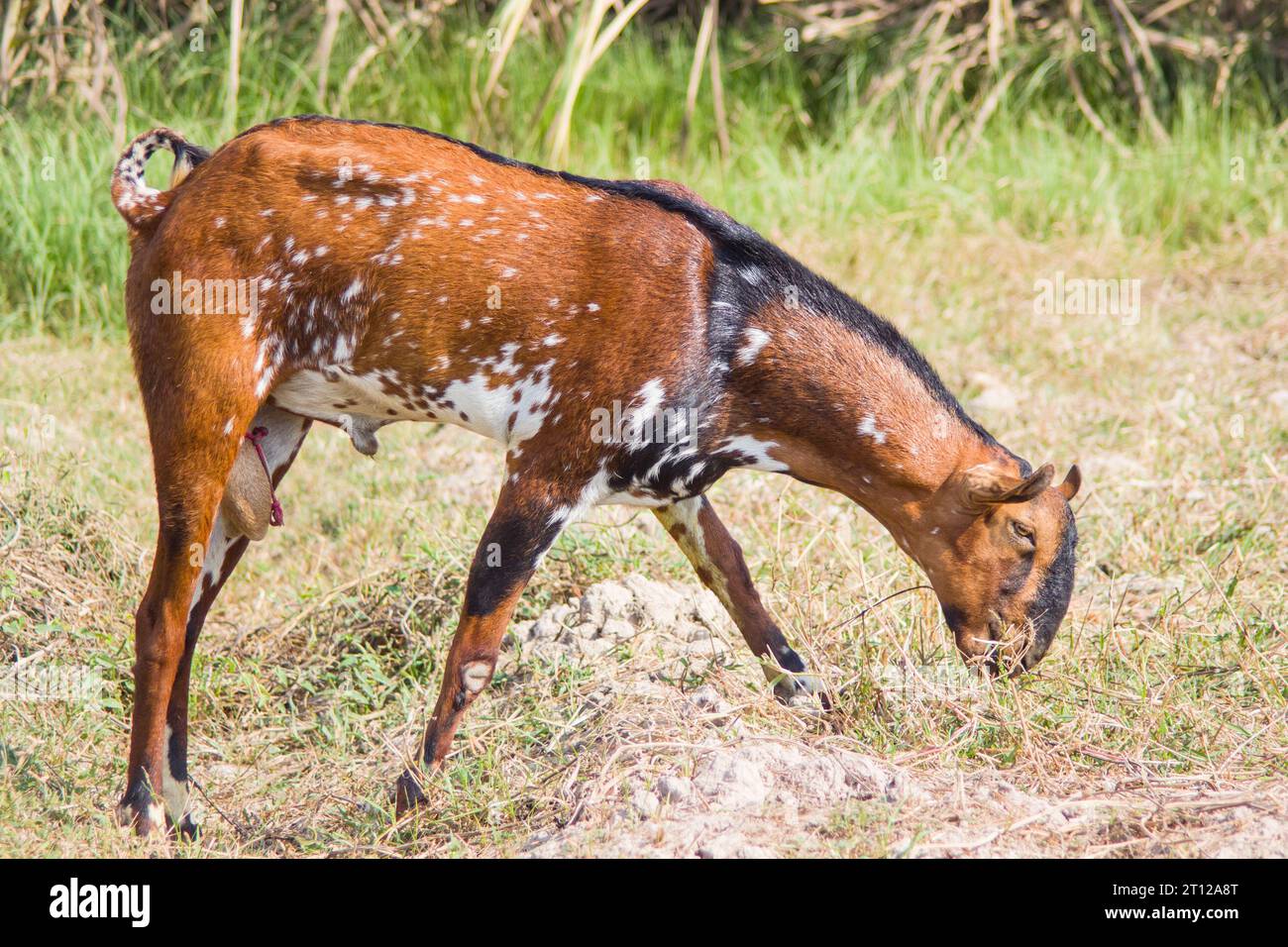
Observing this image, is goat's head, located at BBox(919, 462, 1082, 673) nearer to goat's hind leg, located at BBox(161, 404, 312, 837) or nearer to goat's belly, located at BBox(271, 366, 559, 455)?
goat's belly, located at BBox(271, 366, 559, 455)

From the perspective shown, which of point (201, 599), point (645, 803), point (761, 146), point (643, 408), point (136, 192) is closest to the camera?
point (645, 803)

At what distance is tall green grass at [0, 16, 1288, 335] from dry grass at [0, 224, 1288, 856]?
1.37 metres

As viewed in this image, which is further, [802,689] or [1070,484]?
[802,689]

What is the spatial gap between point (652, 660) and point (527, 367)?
108 centimetres

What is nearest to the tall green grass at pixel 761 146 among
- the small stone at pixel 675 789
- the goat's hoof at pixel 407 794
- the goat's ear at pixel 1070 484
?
the goat's ear at pixel 1070 484

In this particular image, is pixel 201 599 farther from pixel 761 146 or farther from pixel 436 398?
pixel 761 146

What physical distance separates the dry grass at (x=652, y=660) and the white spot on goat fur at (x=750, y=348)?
94cm

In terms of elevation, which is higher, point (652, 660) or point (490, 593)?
point (490, 593)

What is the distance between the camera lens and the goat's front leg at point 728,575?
14.9ft

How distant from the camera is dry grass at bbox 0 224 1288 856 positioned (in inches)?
151

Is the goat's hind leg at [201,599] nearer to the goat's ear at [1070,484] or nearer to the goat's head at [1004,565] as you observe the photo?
the goat's head at [1004,565]

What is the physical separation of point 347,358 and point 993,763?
6.58ft

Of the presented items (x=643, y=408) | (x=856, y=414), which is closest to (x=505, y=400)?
(x=643, y=408)

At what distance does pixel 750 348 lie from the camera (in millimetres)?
4039
